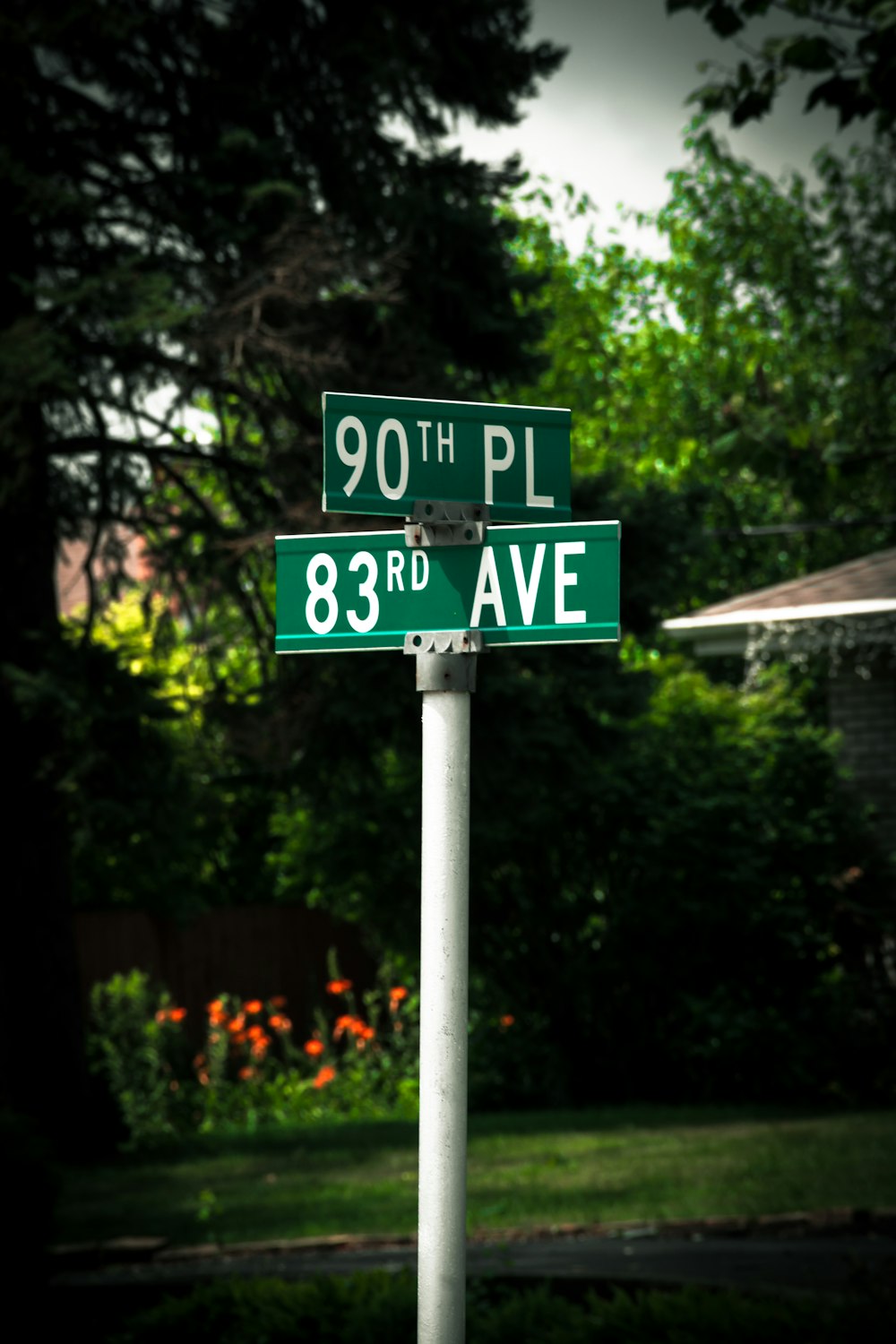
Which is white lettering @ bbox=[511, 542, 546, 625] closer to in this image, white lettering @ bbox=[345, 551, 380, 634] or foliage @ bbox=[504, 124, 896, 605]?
white lettering @ bbox=[345, 551, 380, 634]

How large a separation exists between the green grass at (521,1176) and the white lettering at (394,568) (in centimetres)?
578

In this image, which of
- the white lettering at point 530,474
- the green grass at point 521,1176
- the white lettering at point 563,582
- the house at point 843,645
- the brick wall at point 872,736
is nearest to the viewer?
the white lettering at point 563,582

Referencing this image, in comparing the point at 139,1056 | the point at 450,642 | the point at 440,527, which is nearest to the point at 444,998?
the point at 450,642

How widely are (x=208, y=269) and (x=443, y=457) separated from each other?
8.66 metres

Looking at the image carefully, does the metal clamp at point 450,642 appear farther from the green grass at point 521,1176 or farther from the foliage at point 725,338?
the foliage at point 725,338

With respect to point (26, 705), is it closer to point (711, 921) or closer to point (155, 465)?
point (155, 465)

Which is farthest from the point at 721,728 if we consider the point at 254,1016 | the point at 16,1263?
the point at 16,1263

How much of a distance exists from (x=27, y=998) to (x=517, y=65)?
820 cm

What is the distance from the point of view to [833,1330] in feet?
15.1

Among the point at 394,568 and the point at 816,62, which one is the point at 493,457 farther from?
the point at 816,62

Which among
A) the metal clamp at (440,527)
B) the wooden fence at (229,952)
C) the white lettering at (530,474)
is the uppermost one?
the white lettering at (530,474)

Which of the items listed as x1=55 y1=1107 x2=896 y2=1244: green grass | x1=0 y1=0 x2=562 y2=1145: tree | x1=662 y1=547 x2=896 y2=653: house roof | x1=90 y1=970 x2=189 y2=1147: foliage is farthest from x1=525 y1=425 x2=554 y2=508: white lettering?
x1=662 y1=547 x2=896 y2=653: house roof

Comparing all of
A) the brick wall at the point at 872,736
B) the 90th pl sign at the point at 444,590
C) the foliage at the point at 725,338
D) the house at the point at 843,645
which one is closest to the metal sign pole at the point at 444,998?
the 90th pl sign at the point at 444,590

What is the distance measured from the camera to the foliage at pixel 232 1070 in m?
13.9
